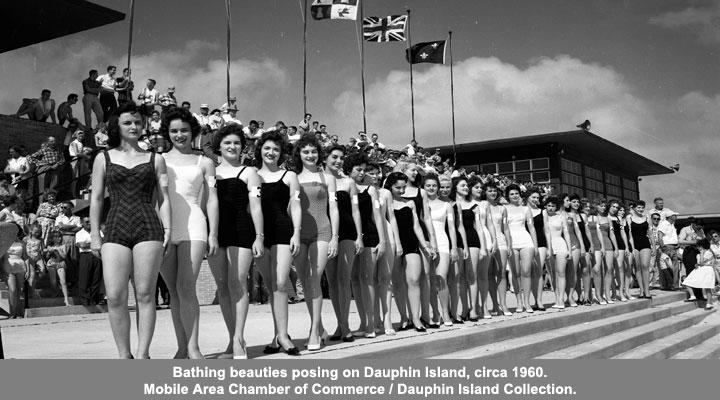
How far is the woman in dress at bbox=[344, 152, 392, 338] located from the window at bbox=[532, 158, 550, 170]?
35.1 meters

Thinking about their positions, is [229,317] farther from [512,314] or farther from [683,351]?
[683,351]

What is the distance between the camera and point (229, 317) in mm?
5812

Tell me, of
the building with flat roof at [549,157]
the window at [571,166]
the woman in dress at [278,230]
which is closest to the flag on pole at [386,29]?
the building with flat roof at [549,157]

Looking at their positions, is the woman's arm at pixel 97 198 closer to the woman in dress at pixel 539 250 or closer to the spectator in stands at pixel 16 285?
the spectator in stands at pixel 16 285

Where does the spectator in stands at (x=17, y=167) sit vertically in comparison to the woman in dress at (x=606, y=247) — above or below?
above

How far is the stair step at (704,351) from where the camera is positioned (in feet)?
34.6

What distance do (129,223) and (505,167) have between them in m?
38.8

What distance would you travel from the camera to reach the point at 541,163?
1623 inches

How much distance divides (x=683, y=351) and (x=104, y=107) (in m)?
14.1

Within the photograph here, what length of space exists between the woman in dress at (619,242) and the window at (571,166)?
27954 mm

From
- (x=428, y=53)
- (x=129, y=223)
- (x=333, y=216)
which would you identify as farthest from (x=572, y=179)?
(x=129, y=223)

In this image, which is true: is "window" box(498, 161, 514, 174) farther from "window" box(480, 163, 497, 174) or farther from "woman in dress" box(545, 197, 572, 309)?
"woman in dress" box(545, 197, 572, 309)

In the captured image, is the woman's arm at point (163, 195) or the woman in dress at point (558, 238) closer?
the woman's arm at point (163, 195)

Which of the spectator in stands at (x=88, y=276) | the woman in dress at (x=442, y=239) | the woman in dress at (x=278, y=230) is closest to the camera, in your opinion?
the woman in dress at (x=278, y=230)
